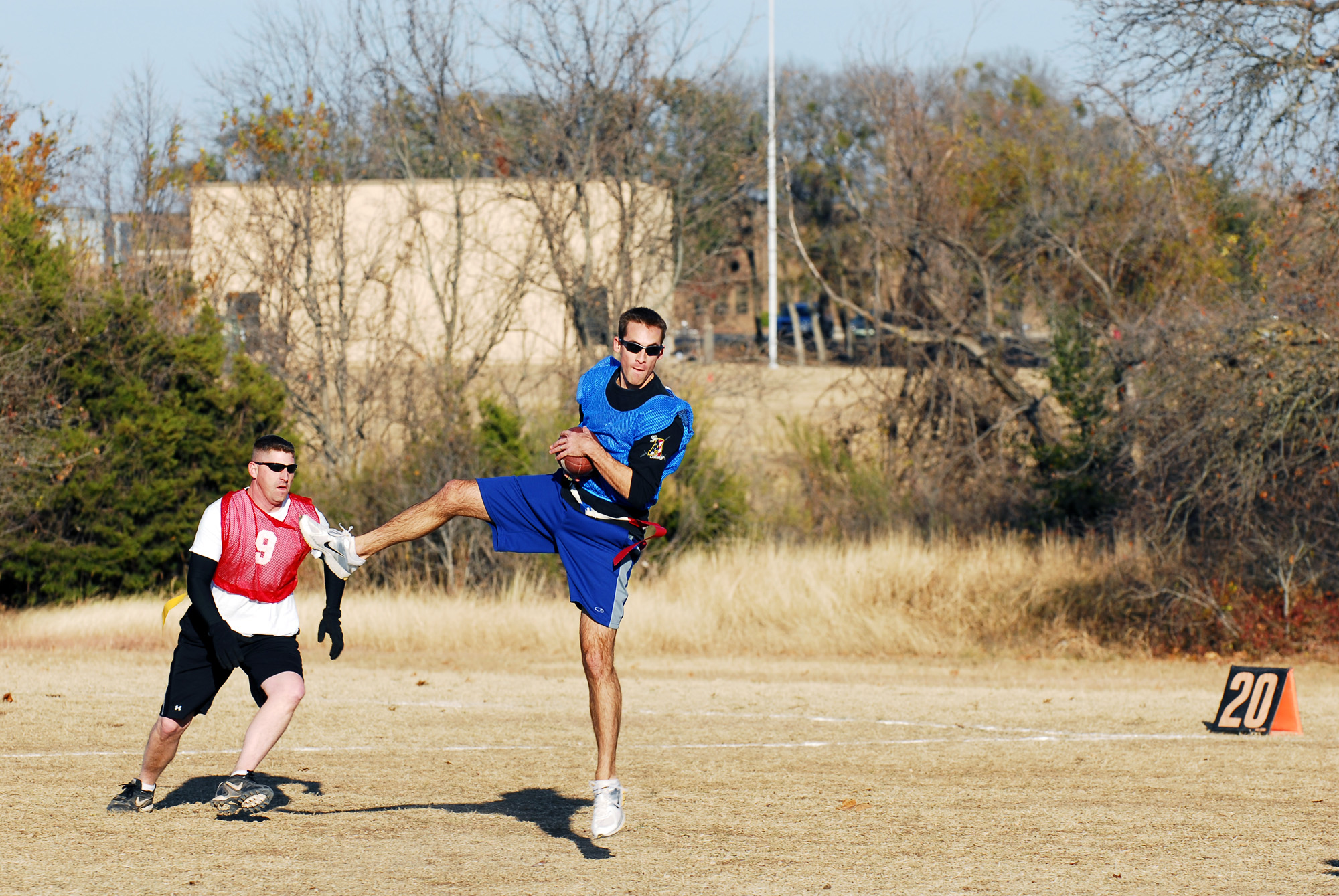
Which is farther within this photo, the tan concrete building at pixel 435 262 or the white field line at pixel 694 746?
the tan concrete building at pixel 435 262

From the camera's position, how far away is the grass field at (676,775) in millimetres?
5703

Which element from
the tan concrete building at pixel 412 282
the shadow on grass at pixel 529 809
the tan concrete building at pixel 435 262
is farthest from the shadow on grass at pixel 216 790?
the tan concrete building at pixel 435 262

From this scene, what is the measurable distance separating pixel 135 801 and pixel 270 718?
3.06 feet

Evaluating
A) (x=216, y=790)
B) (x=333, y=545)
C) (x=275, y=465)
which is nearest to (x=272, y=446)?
(x=275, y=465)

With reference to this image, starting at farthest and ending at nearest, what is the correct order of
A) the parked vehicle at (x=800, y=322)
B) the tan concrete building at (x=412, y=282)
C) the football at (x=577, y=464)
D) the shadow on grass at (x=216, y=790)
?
the parked vehicle at (x=800, y=322) < the tan concrete building at (x=412, y=282) < the shadow on grass at (x=216, y=790) < the football at (x=577, y=464)

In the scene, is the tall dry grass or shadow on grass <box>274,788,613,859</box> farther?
the tall dry grass

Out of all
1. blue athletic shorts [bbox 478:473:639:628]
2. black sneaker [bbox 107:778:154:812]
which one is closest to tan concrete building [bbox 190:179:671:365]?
black sneaker [bbox 107:778:154:812]

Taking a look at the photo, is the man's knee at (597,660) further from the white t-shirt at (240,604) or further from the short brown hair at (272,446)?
the short brown hair at (272,446)

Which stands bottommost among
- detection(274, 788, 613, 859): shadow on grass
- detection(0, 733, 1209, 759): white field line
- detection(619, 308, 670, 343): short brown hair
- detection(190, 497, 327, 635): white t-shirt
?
detection(0, 733, 1209, 759): white field line

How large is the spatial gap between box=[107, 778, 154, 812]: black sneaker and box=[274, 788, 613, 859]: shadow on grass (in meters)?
0.65

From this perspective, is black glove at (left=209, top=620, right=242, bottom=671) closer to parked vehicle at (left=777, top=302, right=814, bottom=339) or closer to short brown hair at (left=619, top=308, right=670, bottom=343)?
short brown hair at (left=619, top=308, right=670, bottom=343)

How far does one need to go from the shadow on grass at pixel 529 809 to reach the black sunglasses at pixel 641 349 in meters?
2.27

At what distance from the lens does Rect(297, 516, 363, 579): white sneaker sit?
594 centimetres

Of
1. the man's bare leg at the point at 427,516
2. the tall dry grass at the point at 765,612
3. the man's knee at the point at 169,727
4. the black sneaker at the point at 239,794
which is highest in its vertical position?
the man's bare leg at the point at 427,516
